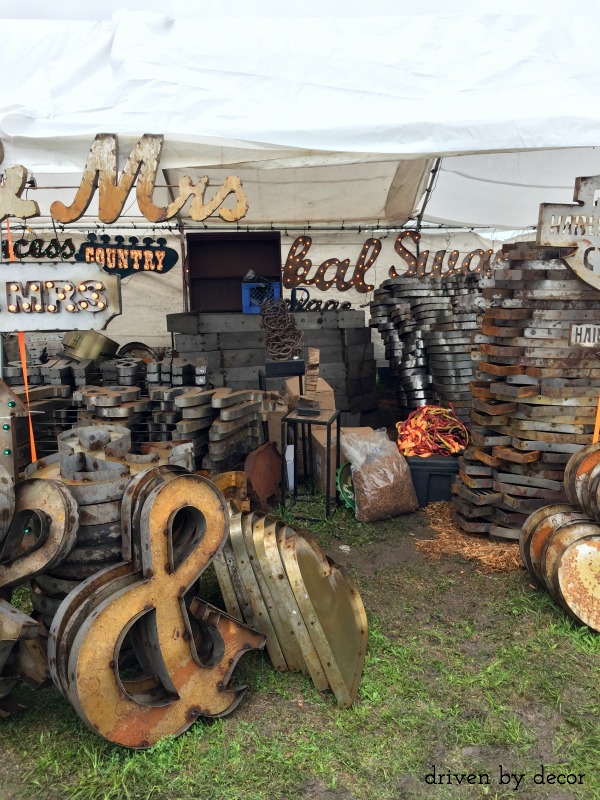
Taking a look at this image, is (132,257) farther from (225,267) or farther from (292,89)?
(292,89)

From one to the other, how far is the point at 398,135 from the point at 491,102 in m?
0.70

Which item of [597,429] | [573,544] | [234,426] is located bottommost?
[573,544]

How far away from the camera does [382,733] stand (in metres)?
2.82

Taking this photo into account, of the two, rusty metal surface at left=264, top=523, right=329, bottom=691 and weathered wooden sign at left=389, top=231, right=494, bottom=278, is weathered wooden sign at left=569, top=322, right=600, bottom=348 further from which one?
weathered wooden sign at left=389, top=231, right=494, bottom=278

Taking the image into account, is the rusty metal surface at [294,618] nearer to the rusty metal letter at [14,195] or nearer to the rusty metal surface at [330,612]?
the rusty metal surface at [330,612]

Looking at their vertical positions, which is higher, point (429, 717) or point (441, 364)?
point (441, 364)

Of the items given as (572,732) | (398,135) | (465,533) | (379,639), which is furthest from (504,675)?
(398,135)

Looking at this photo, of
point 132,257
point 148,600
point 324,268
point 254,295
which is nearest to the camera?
point 148,600

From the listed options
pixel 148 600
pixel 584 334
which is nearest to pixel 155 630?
pixel 148 600

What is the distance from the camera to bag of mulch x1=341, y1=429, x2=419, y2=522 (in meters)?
5.40

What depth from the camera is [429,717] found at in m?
2.93

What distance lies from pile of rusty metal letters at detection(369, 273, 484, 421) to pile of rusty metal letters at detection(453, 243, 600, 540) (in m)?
2.45

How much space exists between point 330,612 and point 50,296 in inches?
104

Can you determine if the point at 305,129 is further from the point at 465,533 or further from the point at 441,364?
the point at 441,364
